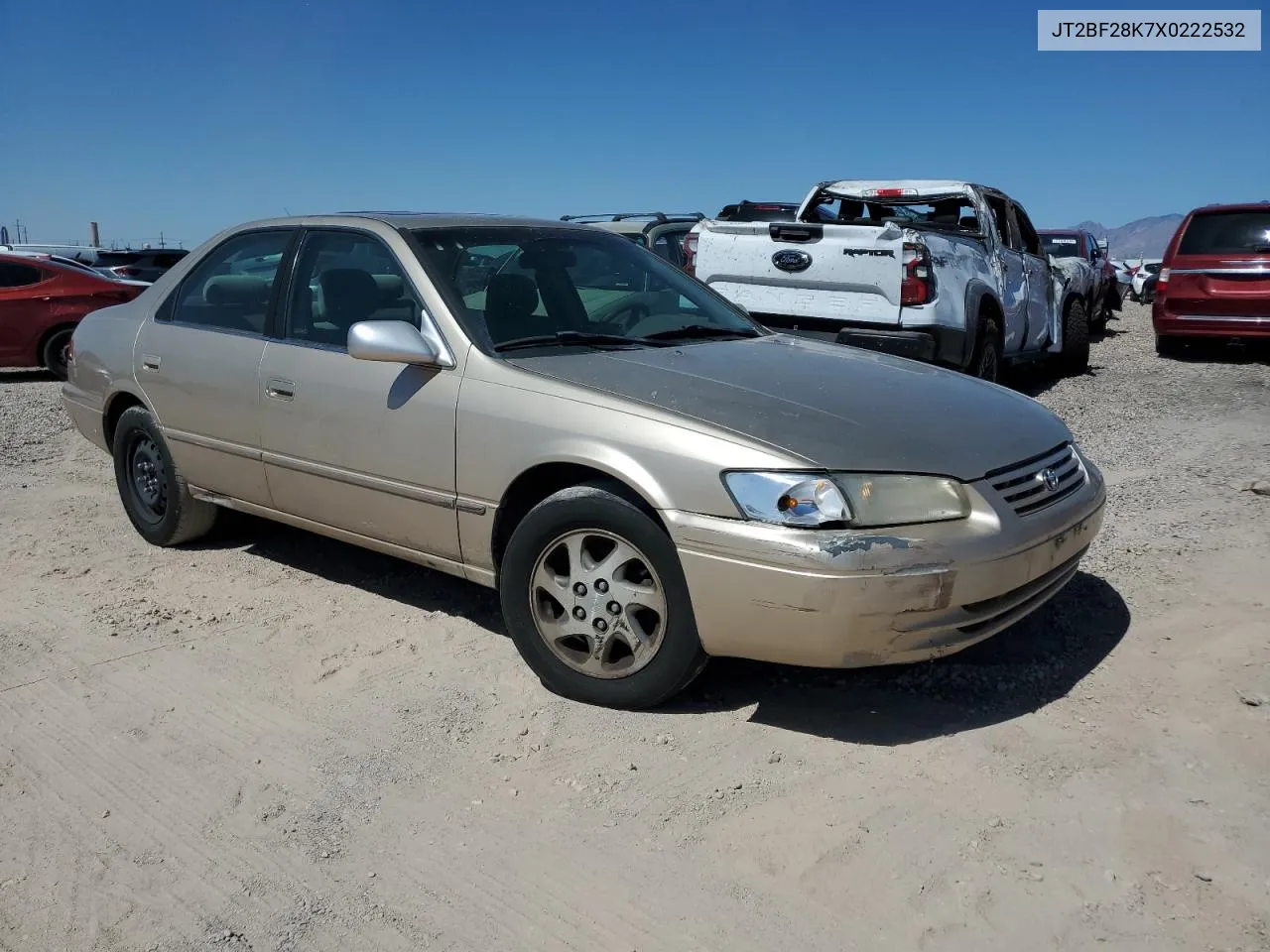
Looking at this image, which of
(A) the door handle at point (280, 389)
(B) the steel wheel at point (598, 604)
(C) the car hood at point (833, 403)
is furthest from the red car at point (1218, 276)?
(A) the door handle at point (280, 389)

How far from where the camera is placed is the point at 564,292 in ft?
14.0

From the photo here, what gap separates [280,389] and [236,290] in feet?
2.52

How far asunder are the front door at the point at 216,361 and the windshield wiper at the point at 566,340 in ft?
4.11

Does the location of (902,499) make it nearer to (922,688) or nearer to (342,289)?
(922,688)

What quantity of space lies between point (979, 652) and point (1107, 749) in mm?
716

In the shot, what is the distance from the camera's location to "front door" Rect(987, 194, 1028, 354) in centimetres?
862

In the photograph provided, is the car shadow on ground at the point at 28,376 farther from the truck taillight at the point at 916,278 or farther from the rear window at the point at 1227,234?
the rear window at the point at 1227,234

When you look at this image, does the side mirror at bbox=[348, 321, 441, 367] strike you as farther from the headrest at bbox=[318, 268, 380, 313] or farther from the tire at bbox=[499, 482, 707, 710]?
the tire at bbox=[499, 482, 707, 710]

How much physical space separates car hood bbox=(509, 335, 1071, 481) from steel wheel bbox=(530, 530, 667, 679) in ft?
1.64

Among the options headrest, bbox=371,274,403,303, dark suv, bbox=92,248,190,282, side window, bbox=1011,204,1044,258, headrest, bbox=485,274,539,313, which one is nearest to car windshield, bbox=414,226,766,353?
headrest, bbox=485,274,539,313

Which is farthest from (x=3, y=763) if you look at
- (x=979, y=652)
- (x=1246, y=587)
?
(x=1246, y=587)

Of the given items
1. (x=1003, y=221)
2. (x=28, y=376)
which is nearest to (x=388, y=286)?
(x=1003, y=221)

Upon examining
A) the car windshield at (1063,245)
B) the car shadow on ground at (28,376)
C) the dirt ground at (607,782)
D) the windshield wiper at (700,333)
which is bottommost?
the dirt ground at (607,782)

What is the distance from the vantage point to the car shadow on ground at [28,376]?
479 inches
